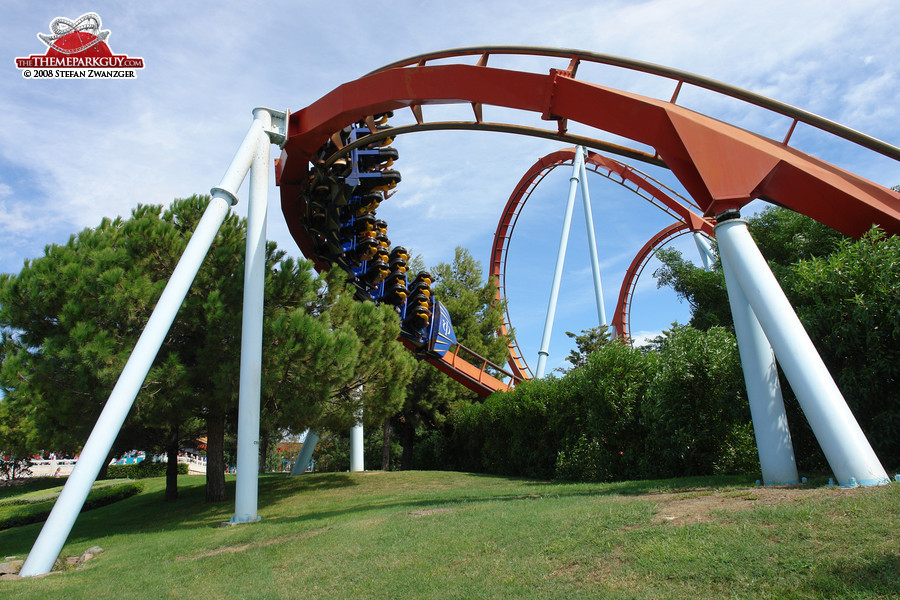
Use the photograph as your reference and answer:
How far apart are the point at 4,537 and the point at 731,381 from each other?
604 inches

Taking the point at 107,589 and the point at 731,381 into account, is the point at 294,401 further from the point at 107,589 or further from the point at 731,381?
the point at 731,381

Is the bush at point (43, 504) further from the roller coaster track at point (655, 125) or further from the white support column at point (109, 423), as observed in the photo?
the roller coaster track at point (655, 125)

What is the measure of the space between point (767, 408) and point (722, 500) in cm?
130

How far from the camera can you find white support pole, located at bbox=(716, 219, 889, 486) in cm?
498

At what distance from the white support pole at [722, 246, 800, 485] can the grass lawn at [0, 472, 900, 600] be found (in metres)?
0.38

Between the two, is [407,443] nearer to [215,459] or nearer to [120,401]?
[215,459]

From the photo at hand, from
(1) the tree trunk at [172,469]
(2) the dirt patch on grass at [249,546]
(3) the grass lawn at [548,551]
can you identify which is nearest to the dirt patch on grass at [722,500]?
(3) the grass lawn at [548,551]

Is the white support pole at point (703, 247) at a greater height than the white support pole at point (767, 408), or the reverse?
the white support pole at point (703, 247)

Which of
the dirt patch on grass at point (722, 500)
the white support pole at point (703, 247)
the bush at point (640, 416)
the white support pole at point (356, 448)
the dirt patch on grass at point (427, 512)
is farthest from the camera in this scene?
the white support pole at point (703, 247)

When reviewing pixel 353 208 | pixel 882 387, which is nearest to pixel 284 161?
pixel 353 208

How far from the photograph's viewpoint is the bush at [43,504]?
1620cm

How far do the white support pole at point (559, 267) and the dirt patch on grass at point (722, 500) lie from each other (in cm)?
1533

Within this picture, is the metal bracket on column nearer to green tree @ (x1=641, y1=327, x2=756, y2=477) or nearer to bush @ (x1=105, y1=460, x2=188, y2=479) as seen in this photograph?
green tree @ (x1=641, y1=327, x2=756, y2=477)

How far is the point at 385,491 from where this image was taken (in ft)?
39.1
